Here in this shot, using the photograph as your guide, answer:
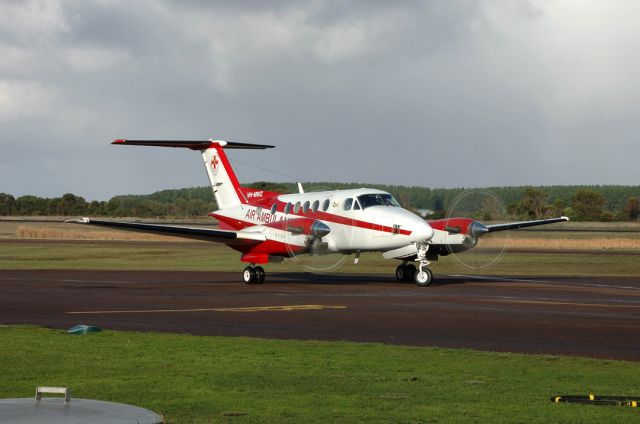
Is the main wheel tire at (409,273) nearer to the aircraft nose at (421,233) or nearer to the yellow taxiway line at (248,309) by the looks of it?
the aircraft nose at (421,233)

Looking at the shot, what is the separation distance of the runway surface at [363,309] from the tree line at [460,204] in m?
3.19

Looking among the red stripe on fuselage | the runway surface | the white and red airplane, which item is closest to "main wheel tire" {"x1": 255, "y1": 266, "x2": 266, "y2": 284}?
the white and red airplane

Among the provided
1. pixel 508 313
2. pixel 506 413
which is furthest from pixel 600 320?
pixel 506 413

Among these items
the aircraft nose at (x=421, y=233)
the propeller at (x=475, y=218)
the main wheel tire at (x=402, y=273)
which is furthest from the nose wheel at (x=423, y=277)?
the main wheel tire at (x=402, y=273)

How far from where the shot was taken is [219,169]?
41.5m

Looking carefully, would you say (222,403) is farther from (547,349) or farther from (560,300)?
(560,300)

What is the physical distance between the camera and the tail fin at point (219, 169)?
40781mm

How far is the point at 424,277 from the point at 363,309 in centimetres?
1038

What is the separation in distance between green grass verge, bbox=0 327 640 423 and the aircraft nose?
16850 millimetres

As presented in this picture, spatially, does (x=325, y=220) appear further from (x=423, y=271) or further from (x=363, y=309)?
(x=363, y=309)

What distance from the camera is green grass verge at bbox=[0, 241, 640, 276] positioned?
44594 millimetres

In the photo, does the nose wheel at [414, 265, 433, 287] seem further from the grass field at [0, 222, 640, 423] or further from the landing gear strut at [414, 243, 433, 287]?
the grass field at [0, 222, 640, 423]

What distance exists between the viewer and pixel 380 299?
27906mm

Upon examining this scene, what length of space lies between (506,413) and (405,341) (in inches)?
275
